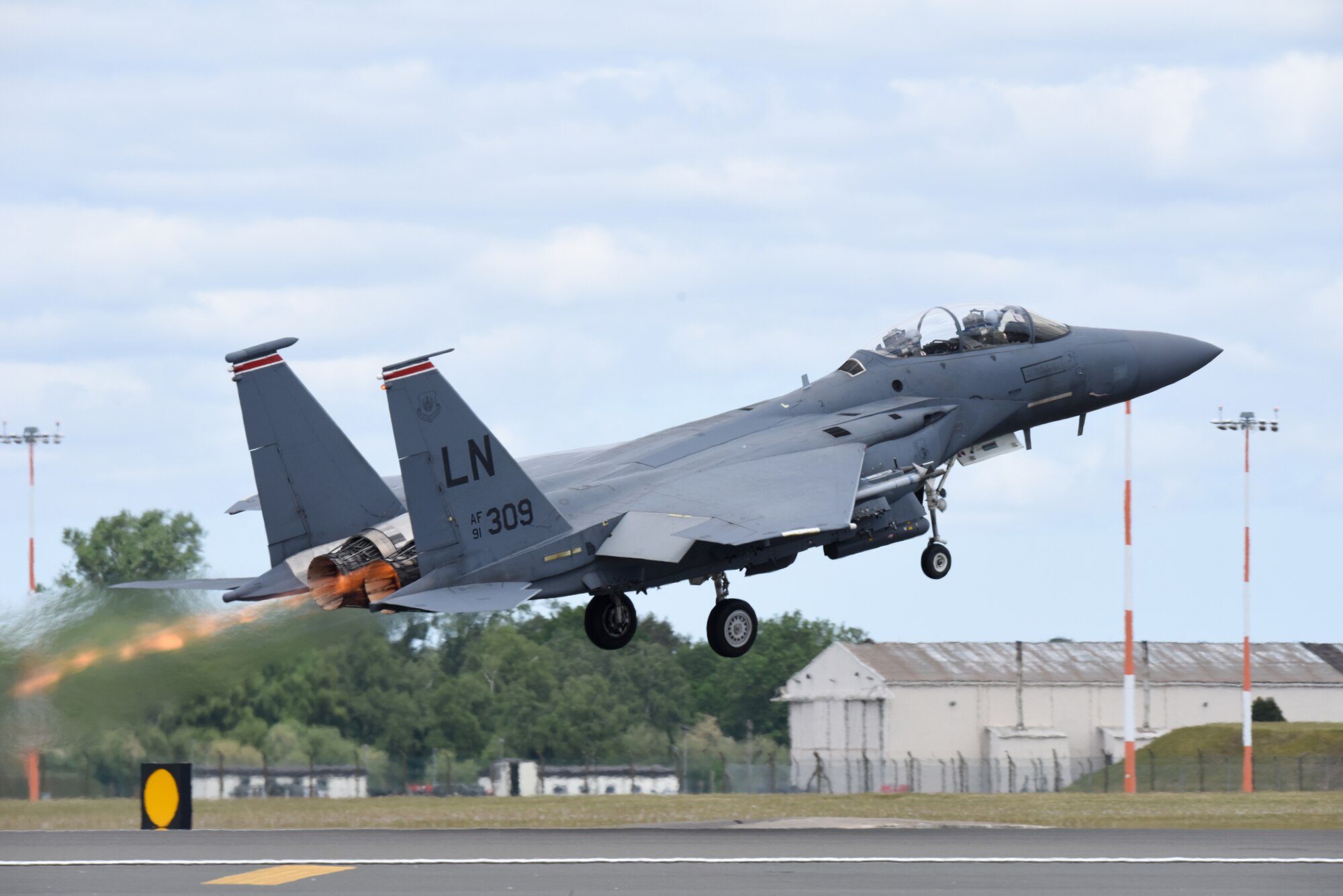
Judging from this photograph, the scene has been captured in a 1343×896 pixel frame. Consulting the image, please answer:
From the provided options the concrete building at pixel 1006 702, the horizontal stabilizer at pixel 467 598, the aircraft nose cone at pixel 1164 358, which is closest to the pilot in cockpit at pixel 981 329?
the aircraft nose cone at pixel 1164 358

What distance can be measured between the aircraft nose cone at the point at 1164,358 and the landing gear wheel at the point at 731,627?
297 inches

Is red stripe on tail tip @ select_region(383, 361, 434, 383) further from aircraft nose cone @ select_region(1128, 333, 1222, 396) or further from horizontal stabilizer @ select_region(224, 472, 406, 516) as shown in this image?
aircraft nose cone @ select_region(1128, 333, 1222, 396)

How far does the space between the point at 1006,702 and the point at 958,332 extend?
35.1m

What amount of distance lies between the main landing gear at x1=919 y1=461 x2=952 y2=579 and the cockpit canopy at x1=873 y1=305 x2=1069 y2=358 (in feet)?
6.46

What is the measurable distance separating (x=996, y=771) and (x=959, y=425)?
32237 millimetres

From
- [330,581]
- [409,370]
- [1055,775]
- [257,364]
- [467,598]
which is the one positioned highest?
[257,364]

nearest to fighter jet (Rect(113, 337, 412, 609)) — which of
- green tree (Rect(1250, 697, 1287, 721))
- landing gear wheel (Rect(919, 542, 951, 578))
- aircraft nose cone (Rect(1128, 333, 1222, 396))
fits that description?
landing gear wheel (Rect(919, 542, 951, 578))

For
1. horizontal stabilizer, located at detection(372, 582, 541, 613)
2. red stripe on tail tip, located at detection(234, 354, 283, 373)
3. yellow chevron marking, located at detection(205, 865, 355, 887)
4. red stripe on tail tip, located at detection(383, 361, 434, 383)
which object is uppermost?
red stripe on tail tip, located at detection(234, 354, 283, 373)

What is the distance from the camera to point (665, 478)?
22.9 meters

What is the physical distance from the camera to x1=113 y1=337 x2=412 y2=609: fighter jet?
879 inches

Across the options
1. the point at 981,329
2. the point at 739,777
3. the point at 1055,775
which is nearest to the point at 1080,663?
the point at 1055,775

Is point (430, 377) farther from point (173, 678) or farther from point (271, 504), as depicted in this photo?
point (173, 678)

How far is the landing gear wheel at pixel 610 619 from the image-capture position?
23.1 metres

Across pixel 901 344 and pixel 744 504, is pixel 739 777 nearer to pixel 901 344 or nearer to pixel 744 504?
pixel 901 344
